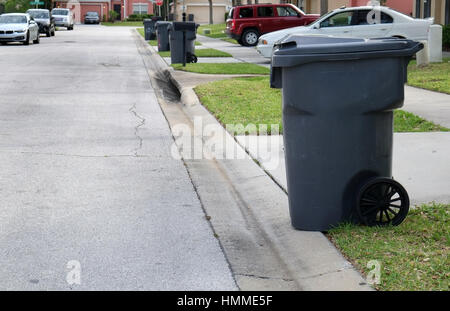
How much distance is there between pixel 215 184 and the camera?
25.8ft

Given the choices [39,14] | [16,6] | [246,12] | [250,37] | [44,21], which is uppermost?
[16,6]

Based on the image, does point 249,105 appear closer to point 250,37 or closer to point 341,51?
point 341,51

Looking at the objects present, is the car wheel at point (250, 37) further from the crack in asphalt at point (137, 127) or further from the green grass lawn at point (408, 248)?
the green grass lawn at point (408, 248)

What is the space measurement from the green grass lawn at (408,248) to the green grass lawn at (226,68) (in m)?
13.8

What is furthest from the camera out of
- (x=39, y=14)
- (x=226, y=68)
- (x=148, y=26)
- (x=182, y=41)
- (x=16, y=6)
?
(x=16, y=6)

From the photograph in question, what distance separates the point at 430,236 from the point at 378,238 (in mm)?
368

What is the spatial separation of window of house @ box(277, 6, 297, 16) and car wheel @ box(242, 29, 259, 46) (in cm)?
137

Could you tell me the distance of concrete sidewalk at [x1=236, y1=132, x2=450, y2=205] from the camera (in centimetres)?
697

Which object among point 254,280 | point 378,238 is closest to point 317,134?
point 378,238

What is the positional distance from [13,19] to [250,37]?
11.1 meters

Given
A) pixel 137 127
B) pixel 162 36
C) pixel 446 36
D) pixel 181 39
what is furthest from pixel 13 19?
pixel 137 127

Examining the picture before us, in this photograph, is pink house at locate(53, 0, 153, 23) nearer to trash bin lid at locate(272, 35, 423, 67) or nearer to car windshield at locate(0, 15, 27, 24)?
car windshield at locate(0, 15, 27, 24)

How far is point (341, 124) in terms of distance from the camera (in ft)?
18.3
